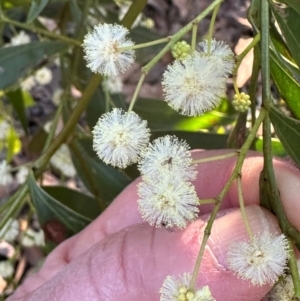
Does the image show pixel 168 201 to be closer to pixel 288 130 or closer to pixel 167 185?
pixel 167 185

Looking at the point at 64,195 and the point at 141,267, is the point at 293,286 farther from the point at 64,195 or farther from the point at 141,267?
the point at 64,195

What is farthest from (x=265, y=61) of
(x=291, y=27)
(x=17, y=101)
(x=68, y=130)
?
(x=17, y=101)

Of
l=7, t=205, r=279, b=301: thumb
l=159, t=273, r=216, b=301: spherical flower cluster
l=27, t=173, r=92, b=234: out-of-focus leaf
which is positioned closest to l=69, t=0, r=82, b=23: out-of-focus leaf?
l=27, t=173, r=92, b=234: out-of-focus leaf

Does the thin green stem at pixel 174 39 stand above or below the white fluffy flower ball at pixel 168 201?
above

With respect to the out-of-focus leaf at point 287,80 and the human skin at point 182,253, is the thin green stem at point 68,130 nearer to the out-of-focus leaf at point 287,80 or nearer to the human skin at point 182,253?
the human skin at point 182,253

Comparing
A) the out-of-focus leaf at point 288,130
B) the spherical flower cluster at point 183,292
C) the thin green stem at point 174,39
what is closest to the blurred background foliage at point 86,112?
the out-of-focus leaf at point 288,130

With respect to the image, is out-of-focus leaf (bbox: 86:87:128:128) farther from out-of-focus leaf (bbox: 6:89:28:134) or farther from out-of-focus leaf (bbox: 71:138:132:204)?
out-of-focus leaf (bbox: 6:89:28:134)
